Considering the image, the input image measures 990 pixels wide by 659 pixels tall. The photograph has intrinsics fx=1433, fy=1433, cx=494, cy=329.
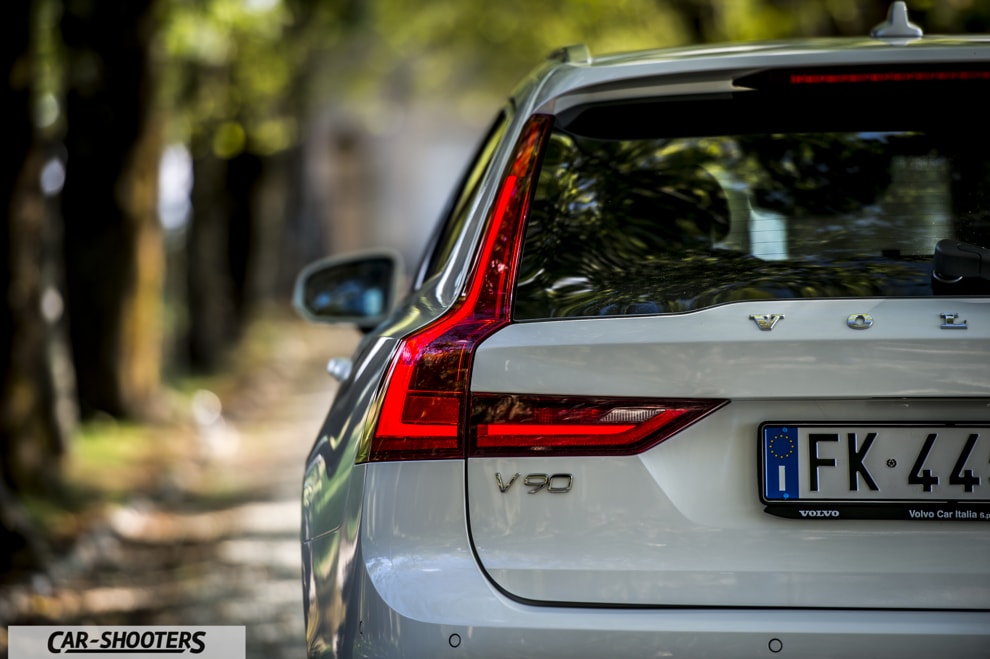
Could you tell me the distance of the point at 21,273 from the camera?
29.3 ft

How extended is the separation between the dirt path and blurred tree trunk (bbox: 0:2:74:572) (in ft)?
2.25

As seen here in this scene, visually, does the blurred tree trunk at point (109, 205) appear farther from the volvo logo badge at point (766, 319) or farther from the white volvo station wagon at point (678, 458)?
the volvo logo badge at point (766, 319)

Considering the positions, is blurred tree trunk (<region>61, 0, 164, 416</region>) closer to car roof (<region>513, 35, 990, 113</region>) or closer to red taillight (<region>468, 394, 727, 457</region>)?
car roof (<region>513, 35, 990, 113</region>)

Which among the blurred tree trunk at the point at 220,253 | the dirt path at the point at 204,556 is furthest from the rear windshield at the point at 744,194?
the blurred tree trunk at the point at 220,253

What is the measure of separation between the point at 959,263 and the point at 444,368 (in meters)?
0.95

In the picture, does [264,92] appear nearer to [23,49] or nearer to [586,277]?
[23,49]

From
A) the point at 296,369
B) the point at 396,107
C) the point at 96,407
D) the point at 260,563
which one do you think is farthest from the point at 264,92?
the point at 396,107

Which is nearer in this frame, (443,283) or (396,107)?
(443,283)

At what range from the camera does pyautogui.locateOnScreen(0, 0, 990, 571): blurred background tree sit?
8922 millimetres

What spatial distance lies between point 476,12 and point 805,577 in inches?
1013

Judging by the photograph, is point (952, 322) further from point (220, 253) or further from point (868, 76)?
point (220, 253)

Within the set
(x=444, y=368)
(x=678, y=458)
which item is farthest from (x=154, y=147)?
(x=678, y=458)

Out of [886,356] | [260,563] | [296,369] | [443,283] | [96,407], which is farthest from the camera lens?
[296,369]

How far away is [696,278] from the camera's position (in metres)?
2.70
